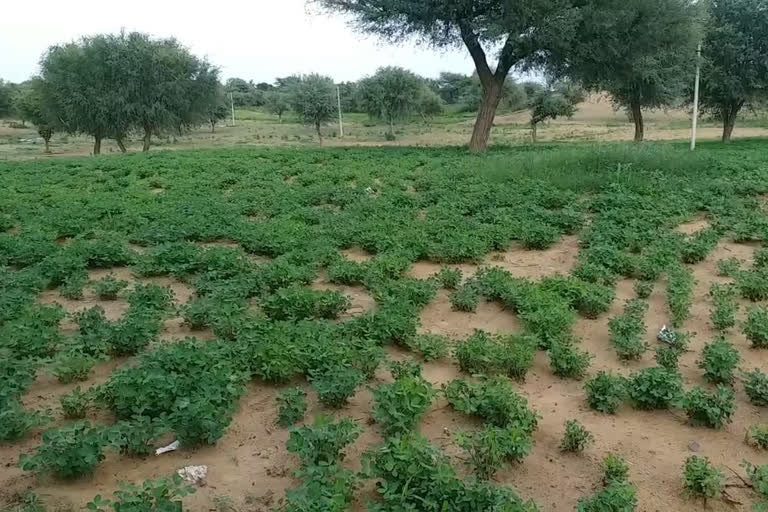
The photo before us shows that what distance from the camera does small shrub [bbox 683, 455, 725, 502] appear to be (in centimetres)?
330

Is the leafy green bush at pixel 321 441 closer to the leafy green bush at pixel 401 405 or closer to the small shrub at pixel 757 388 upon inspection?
the leafy green bush at pixel 401 405

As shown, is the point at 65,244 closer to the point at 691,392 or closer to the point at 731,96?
the point at 691,392

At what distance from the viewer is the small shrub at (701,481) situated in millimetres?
3305

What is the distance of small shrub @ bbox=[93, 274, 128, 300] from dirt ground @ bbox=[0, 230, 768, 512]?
1143mm

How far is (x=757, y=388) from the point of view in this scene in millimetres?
4266

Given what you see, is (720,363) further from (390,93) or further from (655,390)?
(390,93)

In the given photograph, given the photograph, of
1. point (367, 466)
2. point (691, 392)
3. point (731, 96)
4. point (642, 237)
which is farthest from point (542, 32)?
point (367, 466)

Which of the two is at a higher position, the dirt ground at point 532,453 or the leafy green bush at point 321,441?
the leafy green bush at point 321,441

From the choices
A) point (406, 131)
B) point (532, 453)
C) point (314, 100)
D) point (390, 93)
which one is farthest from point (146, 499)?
point (406, 131)

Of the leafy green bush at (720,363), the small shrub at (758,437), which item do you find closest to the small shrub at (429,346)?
the leafy green bush at (720,363)

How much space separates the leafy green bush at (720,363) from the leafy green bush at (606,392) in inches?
26.0

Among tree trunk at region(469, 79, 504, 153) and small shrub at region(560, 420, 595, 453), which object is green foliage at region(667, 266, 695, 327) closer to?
small shrub at region(560, 420, 595, 453)

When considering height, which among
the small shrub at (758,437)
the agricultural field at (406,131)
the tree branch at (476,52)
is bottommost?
the small shrub at (758,437)

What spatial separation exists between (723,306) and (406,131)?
46292mm
